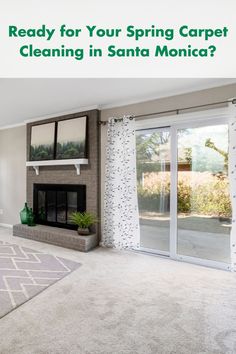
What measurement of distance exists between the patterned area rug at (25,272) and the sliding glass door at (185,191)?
4.79ft

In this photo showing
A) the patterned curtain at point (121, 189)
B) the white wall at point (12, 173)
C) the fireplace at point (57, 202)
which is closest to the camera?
the patterned curtain at point (121, 189)

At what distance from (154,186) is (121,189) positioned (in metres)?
0.54

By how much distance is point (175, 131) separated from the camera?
136 inches

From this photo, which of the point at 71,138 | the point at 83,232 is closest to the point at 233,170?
the point at 83,232

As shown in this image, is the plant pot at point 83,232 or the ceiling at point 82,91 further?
the plant pot at point 83,232

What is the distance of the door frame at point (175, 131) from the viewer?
3137mm

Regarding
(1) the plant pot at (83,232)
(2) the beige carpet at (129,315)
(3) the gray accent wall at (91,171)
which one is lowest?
(2) the beige carpet at (129,315)

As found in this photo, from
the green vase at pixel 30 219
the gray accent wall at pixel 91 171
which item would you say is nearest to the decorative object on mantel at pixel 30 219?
the green vase at pixel 30 219

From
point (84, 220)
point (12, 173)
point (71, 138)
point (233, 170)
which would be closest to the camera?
point (233, 170)

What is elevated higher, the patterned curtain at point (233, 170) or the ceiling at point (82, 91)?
the ceiling at point (82, 91)

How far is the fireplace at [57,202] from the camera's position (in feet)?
13.9

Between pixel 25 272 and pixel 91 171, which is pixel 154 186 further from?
pixel 25 272

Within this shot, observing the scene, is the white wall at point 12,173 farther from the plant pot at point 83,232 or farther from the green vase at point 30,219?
the plant pot at point 83,232

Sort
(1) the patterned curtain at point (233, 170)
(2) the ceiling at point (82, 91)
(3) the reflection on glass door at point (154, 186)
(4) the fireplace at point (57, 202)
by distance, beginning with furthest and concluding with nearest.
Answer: (4) the fireplace at point (57, 202) → (3) the reflection on glass door at point (154, 186) → (2) the ceiling at point (82, 91) → (1) the patterned curtain at point (233, 170)
